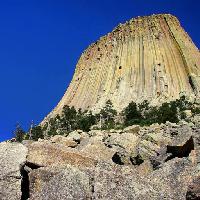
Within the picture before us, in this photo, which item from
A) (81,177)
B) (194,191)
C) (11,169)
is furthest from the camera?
(11,169)

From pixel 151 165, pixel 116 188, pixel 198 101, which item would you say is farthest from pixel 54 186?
pixel 198 101

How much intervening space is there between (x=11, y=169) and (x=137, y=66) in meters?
125

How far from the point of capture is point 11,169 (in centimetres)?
1236

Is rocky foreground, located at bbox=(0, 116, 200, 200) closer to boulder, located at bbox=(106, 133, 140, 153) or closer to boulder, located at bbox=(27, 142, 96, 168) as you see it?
boulder, located at bbox=(27, 142, 96, 168)

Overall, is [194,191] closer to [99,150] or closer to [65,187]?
[65,187]

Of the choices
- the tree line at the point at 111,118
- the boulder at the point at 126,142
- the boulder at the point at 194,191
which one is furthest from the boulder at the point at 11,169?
the tree line at the point at 111,118

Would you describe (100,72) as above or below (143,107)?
above

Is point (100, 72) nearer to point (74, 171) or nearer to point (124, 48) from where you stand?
point (124, 48)

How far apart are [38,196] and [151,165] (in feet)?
17.1

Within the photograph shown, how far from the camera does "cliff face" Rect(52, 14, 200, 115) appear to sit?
125 m

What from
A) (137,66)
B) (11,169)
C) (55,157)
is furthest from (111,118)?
(11,169)

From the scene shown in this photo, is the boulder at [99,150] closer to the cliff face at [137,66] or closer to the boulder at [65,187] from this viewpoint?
the boulder at [65,187]

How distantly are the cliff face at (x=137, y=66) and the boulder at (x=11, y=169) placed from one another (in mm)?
101192

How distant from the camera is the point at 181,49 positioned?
467 ft
